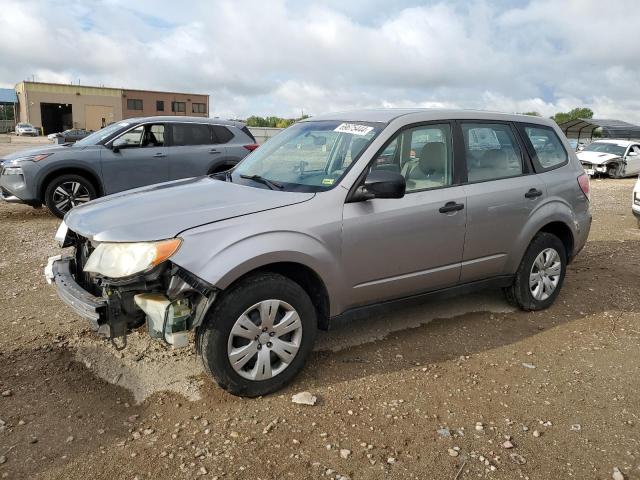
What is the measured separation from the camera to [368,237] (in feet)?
11.4

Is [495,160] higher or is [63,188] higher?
[495,160]

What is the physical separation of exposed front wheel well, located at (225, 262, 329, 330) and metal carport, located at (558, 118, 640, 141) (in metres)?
31.5

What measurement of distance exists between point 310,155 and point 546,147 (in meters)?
2.37

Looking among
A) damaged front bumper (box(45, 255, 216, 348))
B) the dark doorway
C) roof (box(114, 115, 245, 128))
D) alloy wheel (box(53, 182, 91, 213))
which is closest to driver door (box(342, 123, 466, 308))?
damaged front bumper (box(45, 255, 216, 348))

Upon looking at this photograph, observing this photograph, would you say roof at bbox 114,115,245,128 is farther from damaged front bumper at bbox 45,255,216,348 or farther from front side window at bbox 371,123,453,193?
damaged front bumper at bbox 45,255,216,348

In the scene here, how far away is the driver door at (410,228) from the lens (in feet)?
11.4

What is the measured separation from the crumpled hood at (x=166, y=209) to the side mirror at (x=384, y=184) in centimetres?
39

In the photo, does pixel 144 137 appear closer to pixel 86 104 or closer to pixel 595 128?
pixel 595 128

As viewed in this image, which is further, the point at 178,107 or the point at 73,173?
the point at 178,107

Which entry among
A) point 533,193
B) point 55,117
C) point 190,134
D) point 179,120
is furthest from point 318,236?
point 55,117

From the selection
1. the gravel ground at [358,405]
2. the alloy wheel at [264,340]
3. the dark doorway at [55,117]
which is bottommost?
the gravel ground at [358,405]

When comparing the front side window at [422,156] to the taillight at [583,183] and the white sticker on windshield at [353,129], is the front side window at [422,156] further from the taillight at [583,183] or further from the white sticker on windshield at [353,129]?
the taillight at [583,183]

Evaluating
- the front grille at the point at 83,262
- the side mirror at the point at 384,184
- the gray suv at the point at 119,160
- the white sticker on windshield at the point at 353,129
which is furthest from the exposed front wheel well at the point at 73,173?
the side mirror at the point at 384,184

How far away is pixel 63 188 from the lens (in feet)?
27.0
